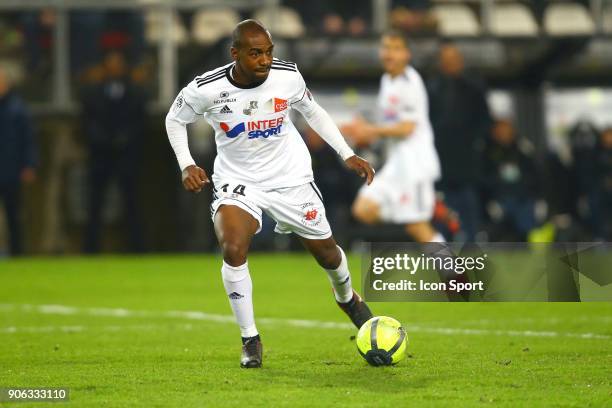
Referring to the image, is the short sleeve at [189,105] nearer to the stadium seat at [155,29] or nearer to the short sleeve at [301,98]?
the short sleeve at [301,98]

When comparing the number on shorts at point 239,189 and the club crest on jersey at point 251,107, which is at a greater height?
the club crest on jersey at point 251,107

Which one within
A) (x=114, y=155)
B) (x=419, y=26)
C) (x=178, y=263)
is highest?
(x=419, y=26)

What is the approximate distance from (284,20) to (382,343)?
47.8 feet

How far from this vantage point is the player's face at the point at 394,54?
12.9 meters

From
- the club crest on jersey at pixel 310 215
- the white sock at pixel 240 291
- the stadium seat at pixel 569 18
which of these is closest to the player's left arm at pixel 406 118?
the club crest on jersey at pixel 310 215

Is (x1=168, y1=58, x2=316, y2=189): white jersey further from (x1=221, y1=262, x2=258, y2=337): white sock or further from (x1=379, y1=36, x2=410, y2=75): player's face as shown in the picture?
(x1=379, y1=36, x2=410, y2=75): player's face

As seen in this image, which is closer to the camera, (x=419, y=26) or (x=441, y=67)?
(x=441, y=67)

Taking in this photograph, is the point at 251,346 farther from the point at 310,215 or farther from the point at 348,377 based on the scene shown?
the point at 310,215

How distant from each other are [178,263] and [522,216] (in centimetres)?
486

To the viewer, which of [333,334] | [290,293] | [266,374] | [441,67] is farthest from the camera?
[441,67]

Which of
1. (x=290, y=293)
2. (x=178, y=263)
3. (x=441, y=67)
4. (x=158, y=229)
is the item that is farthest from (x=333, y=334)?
(x=158, y=229)

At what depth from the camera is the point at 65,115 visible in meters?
20.5

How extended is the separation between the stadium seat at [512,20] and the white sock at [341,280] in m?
14.0

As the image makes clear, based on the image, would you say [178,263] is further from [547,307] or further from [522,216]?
[547,307]
